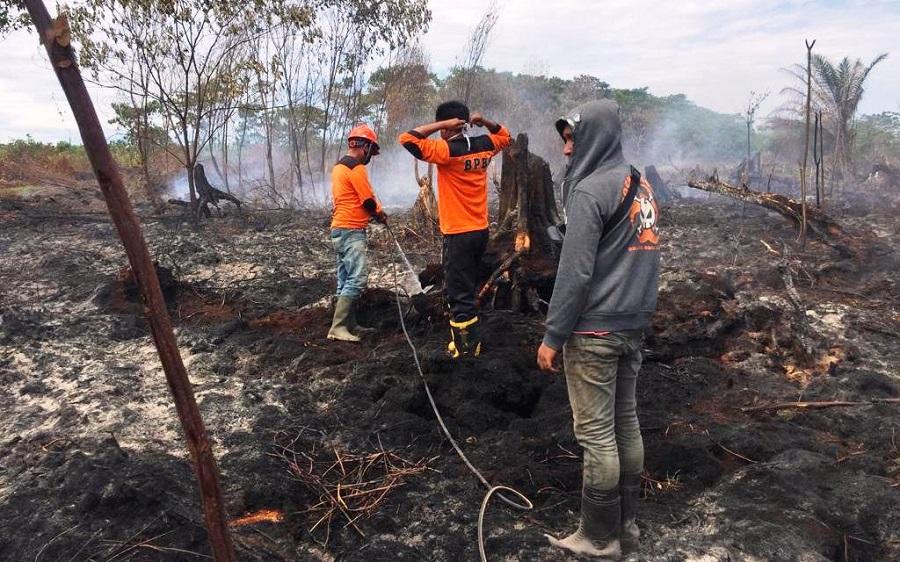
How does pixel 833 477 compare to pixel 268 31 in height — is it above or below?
below

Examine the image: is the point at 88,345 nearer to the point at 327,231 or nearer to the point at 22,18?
the point at 327,231

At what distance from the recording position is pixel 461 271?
4.97 metres

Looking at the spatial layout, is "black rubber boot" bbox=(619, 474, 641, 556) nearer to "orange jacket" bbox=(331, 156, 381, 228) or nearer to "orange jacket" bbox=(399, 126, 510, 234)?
"orange jacket" bbox=(399, 126, 510, 234)

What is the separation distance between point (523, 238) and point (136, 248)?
4625mm

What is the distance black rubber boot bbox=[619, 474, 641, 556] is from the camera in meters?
2.76

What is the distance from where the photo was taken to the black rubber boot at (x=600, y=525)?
8.61 feet

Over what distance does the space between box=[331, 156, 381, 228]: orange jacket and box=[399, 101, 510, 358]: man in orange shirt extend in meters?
0.92

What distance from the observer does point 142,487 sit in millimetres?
3117

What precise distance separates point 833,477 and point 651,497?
1.02 metres

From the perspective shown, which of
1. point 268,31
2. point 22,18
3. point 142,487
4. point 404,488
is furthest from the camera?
point 268,31

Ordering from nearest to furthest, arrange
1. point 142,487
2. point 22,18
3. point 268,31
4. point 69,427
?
point 142,487, point 69,427, point 22,18, point 268,31

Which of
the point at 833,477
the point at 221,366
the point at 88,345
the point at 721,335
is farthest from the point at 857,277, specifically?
the point at 88,345

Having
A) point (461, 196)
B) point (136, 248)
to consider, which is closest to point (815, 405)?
point (461, 196)

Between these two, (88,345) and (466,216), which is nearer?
(466,216)
